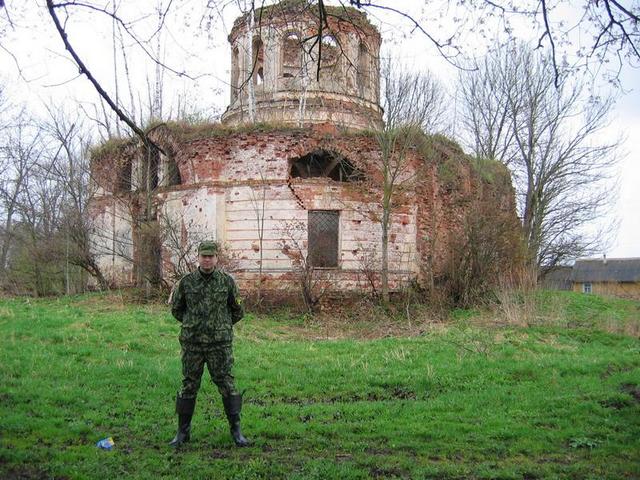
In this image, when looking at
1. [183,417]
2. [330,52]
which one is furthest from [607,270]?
[183,417]

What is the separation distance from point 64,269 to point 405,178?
1494 cm

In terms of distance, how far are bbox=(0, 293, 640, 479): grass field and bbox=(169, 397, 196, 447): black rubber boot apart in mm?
153

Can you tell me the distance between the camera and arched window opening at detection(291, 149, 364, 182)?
19844 mm

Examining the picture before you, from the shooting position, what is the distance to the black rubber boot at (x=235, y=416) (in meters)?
6.48

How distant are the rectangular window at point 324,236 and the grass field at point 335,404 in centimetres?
500

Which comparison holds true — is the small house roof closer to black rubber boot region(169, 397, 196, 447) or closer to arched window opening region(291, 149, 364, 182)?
arched window opening region(291, 149, 364, 182)

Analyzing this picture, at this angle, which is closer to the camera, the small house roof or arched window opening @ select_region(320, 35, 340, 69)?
arched window opening @ select_region(320, 35, 340, 69)

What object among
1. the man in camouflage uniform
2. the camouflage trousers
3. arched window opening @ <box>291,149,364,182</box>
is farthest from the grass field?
arched window opening @ <box>291,149,364,182</box>

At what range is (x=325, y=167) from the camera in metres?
20.7

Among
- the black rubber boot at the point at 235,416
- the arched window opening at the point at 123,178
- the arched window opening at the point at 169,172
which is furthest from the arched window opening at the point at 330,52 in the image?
the arched window opening at the point at 123,178

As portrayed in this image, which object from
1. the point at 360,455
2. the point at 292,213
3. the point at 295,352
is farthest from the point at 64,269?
the point at 360,455

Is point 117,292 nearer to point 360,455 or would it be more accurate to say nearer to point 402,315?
point 402,315

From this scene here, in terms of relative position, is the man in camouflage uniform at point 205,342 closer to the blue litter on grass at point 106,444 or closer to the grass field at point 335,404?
the grass field at point 335,404

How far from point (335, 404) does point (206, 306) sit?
8.70 ft
